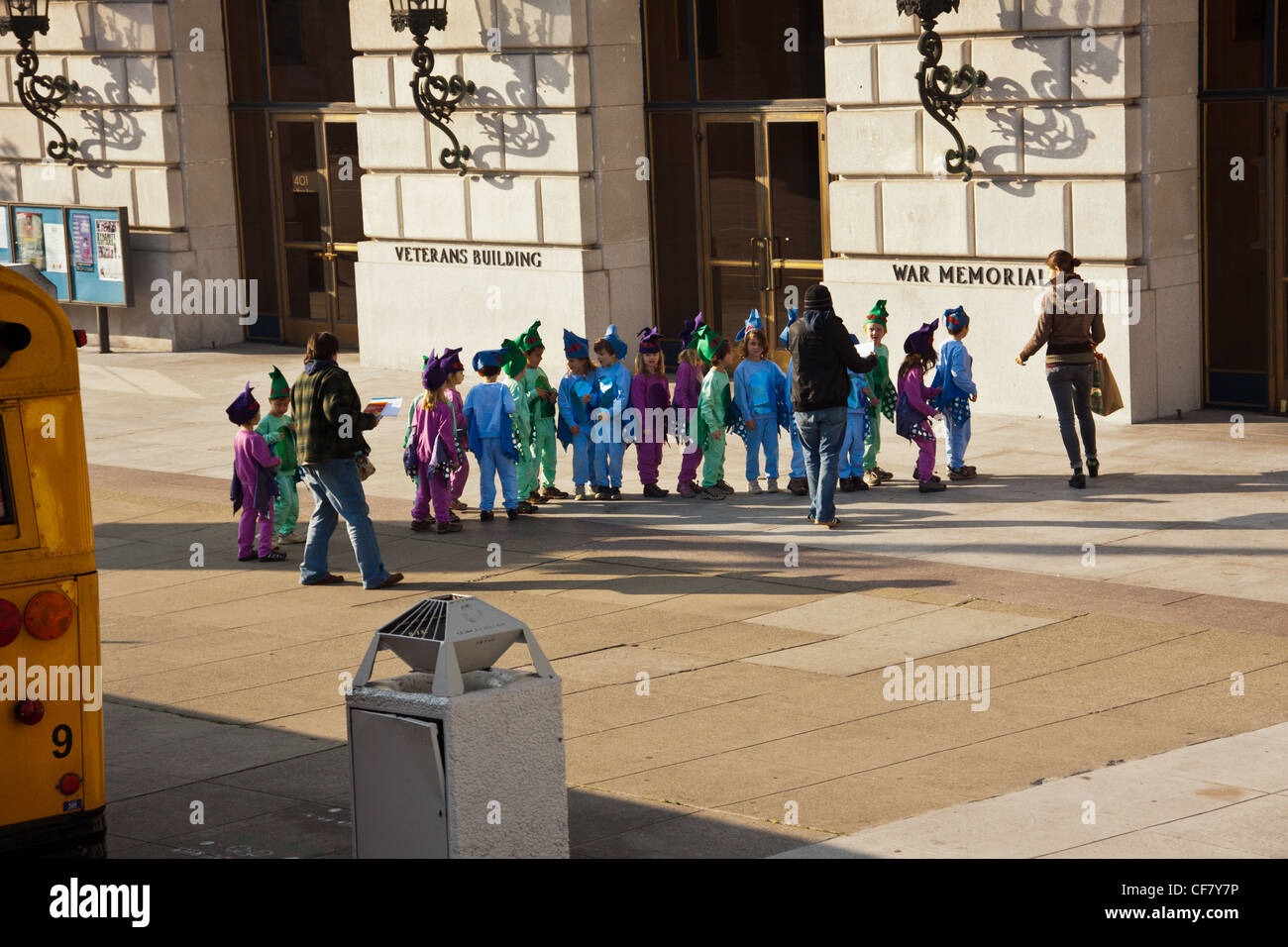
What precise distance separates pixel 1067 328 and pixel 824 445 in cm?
243

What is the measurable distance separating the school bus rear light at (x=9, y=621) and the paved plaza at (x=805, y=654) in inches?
50.7

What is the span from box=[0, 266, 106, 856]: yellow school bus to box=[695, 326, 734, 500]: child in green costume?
26.8 ft

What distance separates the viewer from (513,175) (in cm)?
2112

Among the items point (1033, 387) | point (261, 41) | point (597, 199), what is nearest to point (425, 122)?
point (597, 199)

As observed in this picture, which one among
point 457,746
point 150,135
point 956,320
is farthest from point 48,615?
point 150,135

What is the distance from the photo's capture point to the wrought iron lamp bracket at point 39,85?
80.3 ft

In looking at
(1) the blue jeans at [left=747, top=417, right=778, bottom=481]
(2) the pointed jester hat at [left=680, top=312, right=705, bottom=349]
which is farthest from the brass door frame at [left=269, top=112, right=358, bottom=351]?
(1) the blue jeans at [left=747, top=417, right=778, bottom=481]

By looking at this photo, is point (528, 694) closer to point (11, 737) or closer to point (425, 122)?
point (11, 737)

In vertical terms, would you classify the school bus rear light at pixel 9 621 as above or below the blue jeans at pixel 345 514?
above

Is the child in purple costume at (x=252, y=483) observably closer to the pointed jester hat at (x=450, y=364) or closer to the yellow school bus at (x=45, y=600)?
the pointed jester hat at (x=450, y=364)

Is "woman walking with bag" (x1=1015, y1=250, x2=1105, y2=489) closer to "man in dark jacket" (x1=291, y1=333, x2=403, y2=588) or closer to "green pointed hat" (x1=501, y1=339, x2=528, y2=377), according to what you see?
"green pointed hat" (x1=501, y1=339, x2=528, y2=377)

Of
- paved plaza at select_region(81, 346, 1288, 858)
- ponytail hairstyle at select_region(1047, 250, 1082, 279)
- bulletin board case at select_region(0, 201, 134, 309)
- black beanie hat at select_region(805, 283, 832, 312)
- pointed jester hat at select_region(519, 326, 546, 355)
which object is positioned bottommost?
paved plaza at select_region(81, 346, 1288, 858)

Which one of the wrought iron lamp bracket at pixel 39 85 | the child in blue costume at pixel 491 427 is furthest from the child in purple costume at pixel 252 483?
the wrought iron lamp bracket at pixel 39 85

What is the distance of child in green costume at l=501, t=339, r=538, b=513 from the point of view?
1488 cm
